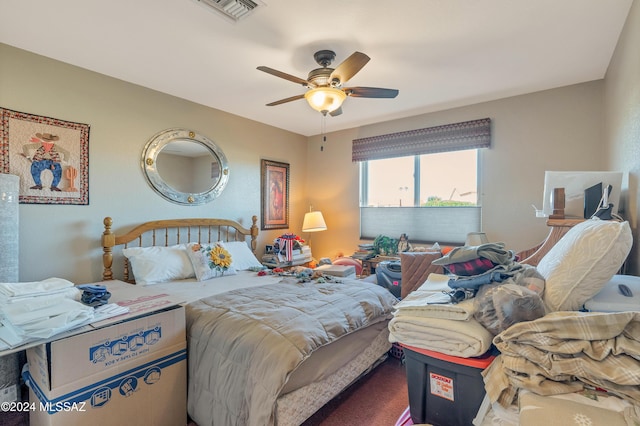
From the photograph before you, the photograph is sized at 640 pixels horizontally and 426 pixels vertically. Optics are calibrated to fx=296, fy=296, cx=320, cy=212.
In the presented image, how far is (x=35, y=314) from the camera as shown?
4.13 feet

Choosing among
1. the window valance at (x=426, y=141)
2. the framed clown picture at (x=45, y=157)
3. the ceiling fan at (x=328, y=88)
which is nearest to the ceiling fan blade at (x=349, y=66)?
the ceiling fan at (x=328, y=88)

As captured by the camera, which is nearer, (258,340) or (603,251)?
(603,251)

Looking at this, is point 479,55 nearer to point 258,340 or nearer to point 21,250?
point 258,340

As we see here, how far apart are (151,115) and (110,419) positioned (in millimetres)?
2559

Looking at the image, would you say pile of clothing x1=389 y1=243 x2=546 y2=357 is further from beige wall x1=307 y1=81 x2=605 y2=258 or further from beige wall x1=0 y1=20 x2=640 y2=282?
→ beige wall x1=307 y1=81 x2=605 y2=258

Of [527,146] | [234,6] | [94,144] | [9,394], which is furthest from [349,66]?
[9,394]

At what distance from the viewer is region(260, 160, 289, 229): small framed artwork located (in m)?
4.05

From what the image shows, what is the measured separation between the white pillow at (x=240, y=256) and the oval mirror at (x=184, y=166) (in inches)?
24.8

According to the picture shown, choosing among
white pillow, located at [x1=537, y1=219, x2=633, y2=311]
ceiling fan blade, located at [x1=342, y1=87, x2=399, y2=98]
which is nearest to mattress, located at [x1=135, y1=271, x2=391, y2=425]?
white pillow, located at [x1=537, y1=219, x2=633, y2=311]

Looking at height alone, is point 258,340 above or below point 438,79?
below

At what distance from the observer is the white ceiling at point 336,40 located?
69.3 inches

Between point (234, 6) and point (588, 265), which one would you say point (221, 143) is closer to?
point (234, 6)

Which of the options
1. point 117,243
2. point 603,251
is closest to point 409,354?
point 603,251

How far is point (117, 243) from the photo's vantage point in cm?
268
